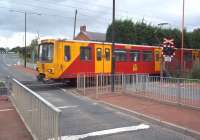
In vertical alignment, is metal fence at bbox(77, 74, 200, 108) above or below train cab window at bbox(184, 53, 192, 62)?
below

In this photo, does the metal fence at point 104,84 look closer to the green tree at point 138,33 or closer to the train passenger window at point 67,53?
the train passenger window at point 67,53

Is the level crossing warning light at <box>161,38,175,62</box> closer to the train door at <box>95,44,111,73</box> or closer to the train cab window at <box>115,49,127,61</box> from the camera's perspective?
the train cab window at <box>115,49,127,61</box>

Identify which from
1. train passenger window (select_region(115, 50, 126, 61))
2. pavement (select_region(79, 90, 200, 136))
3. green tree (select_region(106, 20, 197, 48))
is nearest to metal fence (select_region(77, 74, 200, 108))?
pavement (select_region(79, 90, 200, 136))

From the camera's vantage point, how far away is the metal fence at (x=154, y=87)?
12.7 metres

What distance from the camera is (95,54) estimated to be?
2225 centimetres

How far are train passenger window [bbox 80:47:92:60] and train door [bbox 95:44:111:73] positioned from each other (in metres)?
0.52

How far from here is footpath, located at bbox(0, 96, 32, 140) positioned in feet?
27.5

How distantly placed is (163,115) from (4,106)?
20.7 ft

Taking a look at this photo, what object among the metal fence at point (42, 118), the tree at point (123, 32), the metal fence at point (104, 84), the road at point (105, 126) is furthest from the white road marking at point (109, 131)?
the tree at point (123, 32)

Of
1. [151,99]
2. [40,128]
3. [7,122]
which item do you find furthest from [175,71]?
[40,128]

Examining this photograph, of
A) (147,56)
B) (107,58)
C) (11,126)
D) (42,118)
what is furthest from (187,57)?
(42,118)

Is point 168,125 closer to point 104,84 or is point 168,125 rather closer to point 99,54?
point 104,84

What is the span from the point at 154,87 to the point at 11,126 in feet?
23.3

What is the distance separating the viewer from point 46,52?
69.6 feet
